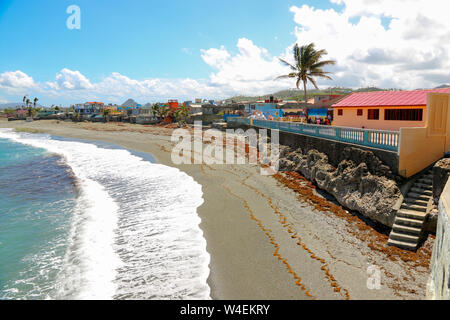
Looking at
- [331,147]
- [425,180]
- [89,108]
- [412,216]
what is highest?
[89,108]

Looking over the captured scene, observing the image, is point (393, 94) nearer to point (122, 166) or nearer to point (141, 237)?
point (141, 237)

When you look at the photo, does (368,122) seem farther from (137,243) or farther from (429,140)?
(137,243)

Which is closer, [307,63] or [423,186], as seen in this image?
[423,186]

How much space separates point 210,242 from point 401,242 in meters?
6.37

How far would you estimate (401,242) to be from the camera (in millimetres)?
9000

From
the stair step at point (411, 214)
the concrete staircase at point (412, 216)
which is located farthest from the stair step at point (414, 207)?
the stair step at point (411, 214)

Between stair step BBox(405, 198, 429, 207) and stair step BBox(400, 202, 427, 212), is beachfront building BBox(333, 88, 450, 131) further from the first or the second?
stair step BBox(400, 202, 427, 212)

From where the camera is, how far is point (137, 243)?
10.4m

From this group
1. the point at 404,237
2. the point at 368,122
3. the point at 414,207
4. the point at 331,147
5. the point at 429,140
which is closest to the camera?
the point at 404,237

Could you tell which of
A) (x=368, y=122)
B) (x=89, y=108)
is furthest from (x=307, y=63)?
(x=89, y=108)

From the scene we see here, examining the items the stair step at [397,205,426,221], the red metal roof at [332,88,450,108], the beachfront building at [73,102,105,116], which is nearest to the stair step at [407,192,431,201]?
the stair step at [397,205,426,221]

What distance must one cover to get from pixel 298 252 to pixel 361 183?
500 cm

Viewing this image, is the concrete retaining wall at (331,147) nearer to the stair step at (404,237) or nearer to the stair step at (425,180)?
the stair step at (425,180)

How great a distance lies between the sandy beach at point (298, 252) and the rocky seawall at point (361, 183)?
53 centimetres
